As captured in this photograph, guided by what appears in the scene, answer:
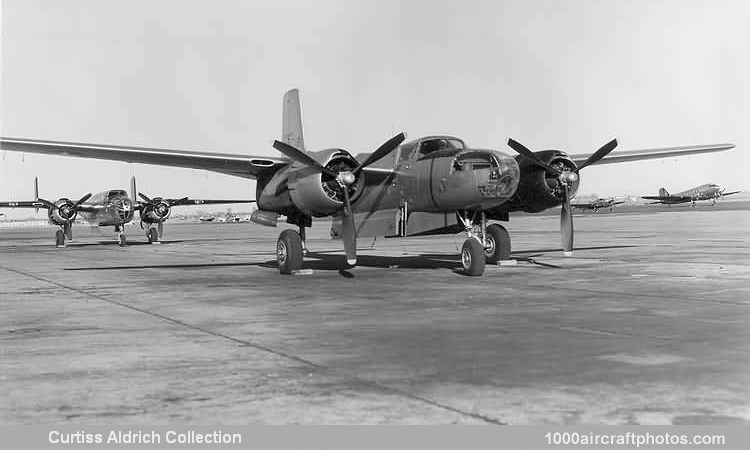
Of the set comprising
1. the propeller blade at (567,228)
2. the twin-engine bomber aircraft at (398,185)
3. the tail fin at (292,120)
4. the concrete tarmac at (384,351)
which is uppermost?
the tail fin at (292,120)

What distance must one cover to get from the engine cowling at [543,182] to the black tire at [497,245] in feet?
4.61

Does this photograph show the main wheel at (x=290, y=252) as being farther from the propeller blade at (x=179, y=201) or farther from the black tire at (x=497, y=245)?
the propeller blade at (x=179, y=201)

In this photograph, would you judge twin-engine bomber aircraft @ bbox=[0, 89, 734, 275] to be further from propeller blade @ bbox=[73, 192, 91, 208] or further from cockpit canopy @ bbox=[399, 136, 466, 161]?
propeller blade @ bbox=[73, 192, 91, 208]

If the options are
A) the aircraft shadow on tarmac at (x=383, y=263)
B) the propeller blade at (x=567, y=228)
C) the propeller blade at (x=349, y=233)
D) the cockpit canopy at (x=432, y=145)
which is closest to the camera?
the propeller blade at (x=349, y=233)

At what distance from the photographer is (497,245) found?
23.0 metres

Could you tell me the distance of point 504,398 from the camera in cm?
639

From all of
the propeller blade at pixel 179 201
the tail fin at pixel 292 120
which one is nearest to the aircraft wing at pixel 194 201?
the propeller blade at pixel 179 201

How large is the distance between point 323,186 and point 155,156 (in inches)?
199

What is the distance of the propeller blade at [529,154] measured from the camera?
21.2m

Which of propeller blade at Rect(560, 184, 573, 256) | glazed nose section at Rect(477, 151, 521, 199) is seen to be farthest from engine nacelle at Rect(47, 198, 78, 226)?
glazed nose section at Rect(477, 151, 521, 199)

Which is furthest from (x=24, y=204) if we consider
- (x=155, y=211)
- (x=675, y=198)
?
(x=675, y=198)

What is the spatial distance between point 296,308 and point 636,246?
829 inches

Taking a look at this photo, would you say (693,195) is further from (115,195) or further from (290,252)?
(290,252)

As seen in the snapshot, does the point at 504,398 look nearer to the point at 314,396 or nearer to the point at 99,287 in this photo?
the point at 314,396
